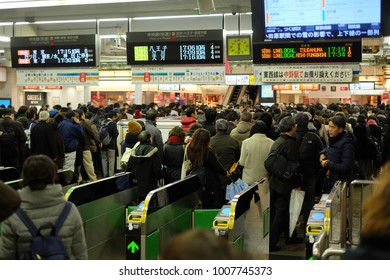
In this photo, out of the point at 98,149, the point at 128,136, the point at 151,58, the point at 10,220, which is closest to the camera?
the point at 10,220

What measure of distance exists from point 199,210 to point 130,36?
5.44 m

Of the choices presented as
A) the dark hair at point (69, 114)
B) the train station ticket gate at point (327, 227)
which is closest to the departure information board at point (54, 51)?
the dark hair at point (69, 114)

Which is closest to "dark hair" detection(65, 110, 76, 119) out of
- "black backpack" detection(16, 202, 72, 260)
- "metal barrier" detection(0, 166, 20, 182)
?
"metal barrier" detection(0, 166, 20, 182)

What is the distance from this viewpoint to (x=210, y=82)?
10789 millimetres

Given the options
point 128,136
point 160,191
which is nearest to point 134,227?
point 160,191

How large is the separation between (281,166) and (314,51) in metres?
3.46

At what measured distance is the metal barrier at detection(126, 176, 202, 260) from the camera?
4891 millimetres

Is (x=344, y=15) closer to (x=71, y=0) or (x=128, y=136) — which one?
(x=128, y=136)

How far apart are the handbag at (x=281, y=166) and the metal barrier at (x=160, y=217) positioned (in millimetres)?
864

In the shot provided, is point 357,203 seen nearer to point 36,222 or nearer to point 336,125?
point 336,125

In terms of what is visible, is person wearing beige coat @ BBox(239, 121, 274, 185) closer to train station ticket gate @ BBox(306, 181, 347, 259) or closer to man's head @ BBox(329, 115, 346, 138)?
man's head @ BBox(329, 115, 346, 138)

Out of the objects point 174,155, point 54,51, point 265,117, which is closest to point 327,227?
point 174,155

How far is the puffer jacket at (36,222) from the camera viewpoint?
3609 millimetres

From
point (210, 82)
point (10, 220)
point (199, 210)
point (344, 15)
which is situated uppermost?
point (344, 15)
